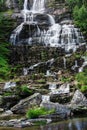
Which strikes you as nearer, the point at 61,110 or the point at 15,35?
the point at 61,110

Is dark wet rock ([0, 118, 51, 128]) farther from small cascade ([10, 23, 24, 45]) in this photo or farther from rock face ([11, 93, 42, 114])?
small cascade ([10, 23, 24, 45])

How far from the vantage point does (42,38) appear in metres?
57.9

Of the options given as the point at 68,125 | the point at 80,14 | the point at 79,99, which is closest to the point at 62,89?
the point at 79,99

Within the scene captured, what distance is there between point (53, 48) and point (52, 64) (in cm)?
594

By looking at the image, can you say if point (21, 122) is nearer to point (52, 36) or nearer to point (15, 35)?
point (52, 36)

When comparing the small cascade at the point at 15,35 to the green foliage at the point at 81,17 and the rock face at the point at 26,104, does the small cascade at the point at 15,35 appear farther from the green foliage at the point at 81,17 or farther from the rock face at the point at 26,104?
the rock face at the point at 26,104

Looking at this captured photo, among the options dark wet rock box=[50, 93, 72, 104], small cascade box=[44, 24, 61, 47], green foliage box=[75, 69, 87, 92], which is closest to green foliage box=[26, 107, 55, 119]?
dark wet rock box=[50, 93, 72, 104]

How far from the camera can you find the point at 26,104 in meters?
31.7

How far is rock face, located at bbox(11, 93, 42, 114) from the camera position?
102ft

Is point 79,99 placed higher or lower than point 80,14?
lower

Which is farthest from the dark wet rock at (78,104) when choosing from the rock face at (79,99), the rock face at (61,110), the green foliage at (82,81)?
the green foliage at (82,81)

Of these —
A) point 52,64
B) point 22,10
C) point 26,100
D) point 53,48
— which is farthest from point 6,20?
point 26,100

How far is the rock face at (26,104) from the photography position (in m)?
31.1

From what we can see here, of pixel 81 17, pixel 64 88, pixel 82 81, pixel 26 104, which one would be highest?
pixel 81 17
